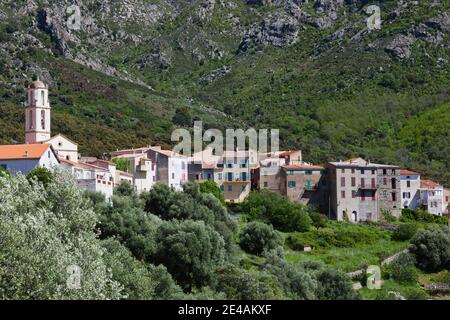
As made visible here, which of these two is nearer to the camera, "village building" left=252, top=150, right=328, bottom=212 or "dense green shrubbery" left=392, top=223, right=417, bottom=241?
"dense green shrubbery" left=392, top=223, right=417, bottom=241

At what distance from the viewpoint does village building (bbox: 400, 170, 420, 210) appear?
82625 mm

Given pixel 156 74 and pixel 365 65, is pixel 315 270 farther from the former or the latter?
pixel 156 74

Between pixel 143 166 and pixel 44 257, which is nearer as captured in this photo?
pixel 44 257

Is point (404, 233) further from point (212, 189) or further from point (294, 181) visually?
Result: point (212, 189)

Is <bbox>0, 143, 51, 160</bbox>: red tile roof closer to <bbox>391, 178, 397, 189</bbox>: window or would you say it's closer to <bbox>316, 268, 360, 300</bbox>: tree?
<bbox>316, 268, 360, 300</bbox>: tree

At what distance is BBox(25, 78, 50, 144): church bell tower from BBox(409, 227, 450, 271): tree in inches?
1173

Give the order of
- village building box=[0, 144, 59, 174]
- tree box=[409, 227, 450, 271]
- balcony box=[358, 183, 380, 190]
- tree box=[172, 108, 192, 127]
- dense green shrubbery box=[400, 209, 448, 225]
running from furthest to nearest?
tree box=[172, 108, 192, 127] → dense green shrubbery box=[400, 209, 448, 225] → balcony box=[358, 183, 380, 190] → tree box=[409, 227, 450, 271] → village building box=[0, 144, 59, 174]

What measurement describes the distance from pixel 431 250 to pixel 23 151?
30918 millimetres

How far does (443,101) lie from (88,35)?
81.8 metres

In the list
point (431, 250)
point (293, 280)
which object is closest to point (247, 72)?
point (431, 250)

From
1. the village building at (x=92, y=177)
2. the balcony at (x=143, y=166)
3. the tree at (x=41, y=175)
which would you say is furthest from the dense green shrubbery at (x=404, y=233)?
the tree at (x=41, y=175)

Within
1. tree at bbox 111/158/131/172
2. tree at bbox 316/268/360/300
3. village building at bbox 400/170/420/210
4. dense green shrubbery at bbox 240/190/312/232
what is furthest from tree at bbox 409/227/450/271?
tree at bbox 111/158/131/172

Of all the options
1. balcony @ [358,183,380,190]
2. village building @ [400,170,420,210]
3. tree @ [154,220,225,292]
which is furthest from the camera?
village building @ [400,170,420,210]

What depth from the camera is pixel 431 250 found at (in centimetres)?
6362
